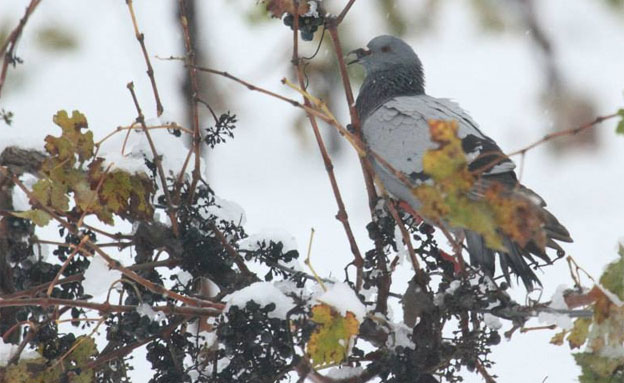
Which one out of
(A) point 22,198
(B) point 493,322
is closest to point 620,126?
(B) point 493,322

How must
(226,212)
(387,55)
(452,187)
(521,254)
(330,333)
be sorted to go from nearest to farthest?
(452,187) → (330,333) → (226,212) → (521,254) → (387,55)

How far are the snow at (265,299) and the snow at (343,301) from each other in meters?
0.06

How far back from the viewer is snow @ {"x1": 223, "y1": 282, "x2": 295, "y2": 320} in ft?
4.58

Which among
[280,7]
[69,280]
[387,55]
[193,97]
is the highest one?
[387,55]

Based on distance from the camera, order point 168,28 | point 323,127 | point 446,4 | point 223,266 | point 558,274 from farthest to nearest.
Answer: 1. point 168,28
2. point 323,127
3. point 446,4
4. point 558,274
5. point 223,266

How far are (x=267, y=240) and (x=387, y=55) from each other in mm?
1526

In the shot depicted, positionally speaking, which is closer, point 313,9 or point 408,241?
point 408,241

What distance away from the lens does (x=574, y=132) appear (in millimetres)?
1182

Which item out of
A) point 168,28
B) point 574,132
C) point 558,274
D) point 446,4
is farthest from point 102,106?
point 574,132

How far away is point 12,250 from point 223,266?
361mm

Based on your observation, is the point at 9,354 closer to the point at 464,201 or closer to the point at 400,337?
the point at 400,337

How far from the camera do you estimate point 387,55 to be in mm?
3021

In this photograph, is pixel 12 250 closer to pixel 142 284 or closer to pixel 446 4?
pixel 142 284

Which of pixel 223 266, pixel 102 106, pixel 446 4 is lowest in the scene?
pixel 223 266
